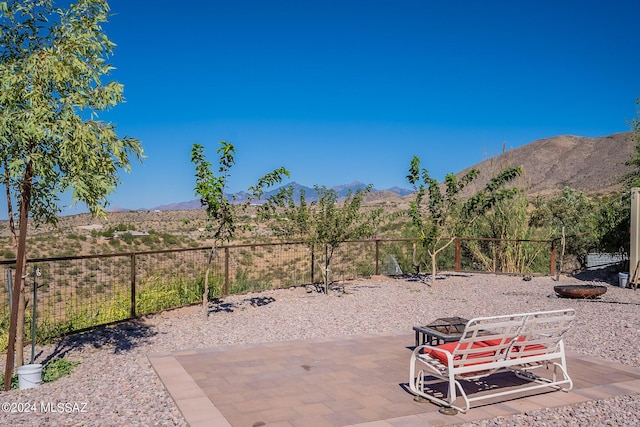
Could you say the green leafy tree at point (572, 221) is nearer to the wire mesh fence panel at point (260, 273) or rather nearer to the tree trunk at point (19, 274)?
the wire mesh fence panel at point (260, 273)

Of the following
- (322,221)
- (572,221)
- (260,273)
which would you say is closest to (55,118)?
(322,221)

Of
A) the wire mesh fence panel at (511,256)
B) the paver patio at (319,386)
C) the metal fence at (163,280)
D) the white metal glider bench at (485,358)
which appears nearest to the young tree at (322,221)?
the metal fence at (163,280)

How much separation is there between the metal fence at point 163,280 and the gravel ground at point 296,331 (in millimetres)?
805

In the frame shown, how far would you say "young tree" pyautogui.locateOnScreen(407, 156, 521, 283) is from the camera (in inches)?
588

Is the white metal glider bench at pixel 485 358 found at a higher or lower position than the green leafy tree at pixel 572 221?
lower

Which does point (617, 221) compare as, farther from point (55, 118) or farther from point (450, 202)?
point (55, 118)

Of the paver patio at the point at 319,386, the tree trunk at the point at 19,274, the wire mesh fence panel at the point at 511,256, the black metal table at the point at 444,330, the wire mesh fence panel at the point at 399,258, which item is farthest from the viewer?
the wire mesh fence panel at the point at 399,258

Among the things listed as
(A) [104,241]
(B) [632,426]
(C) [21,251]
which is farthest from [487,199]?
(A) [104,241]

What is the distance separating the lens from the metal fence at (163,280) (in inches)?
406

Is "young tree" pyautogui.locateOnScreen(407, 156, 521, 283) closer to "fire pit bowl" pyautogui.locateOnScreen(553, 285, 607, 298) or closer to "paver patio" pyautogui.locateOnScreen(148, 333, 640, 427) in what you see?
"fire pit bowl" pyautogui.locateOnScreen(553, 285, 607, 298)

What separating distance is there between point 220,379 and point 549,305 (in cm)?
849

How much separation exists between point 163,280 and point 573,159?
297 ft

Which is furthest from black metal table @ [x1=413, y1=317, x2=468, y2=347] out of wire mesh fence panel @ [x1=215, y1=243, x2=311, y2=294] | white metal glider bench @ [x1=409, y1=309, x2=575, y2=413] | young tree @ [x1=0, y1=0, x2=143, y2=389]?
wire mesh fence panel @ [x1=215, y1=243, x2=311, y2=294]

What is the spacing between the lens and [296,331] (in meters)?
9.48
